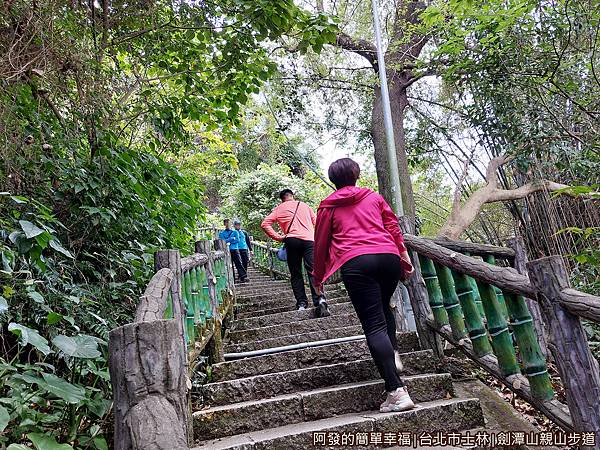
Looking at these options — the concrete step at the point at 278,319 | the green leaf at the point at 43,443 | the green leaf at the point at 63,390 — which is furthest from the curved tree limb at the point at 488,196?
the green leaf at the point at 43,443

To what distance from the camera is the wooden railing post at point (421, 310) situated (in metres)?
3.50

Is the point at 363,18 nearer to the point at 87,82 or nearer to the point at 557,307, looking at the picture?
the point at 87,82

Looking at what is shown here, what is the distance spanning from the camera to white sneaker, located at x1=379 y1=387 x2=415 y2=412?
2648 mm

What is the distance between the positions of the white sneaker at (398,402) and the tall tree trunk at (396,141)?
517 centimetres

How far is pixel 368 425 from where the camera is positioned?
2.55 m

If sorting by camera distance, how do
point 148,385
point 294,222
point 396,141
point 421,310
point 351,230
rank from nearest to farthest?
1. point 148,385
2. point 351,230
3. point 421,310
4. point 294,222
5. point 396,141

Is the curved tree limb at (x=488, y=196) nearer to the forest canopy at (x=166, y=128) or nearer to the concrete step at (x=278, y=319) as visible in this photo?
the forest canopy at (x=166, y=128)

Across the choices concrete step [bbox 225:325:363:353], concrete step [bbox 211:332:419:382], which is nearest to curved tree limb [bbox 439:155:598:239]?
concrete step [bbox 225:325:363:353]

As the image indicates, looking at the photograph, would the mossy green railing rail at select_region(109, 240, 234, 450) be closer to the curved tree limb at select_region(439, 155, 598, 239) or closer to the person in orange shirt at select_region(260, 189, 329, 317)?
the person in orange shirt at select_region(260, 189, 329, 317)

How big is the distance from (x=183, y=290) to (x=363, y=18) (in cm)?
786

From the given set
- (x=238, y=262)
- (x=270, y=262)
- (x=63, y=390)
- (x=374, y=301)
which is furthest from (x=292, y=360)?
(x=270, y=262)

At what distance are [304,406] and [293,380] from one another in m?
0.33

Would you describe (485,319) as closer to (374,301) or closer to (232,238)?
(374,301)

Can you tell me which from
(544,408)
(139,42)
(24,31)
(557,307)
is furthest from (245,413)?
(139,42)
